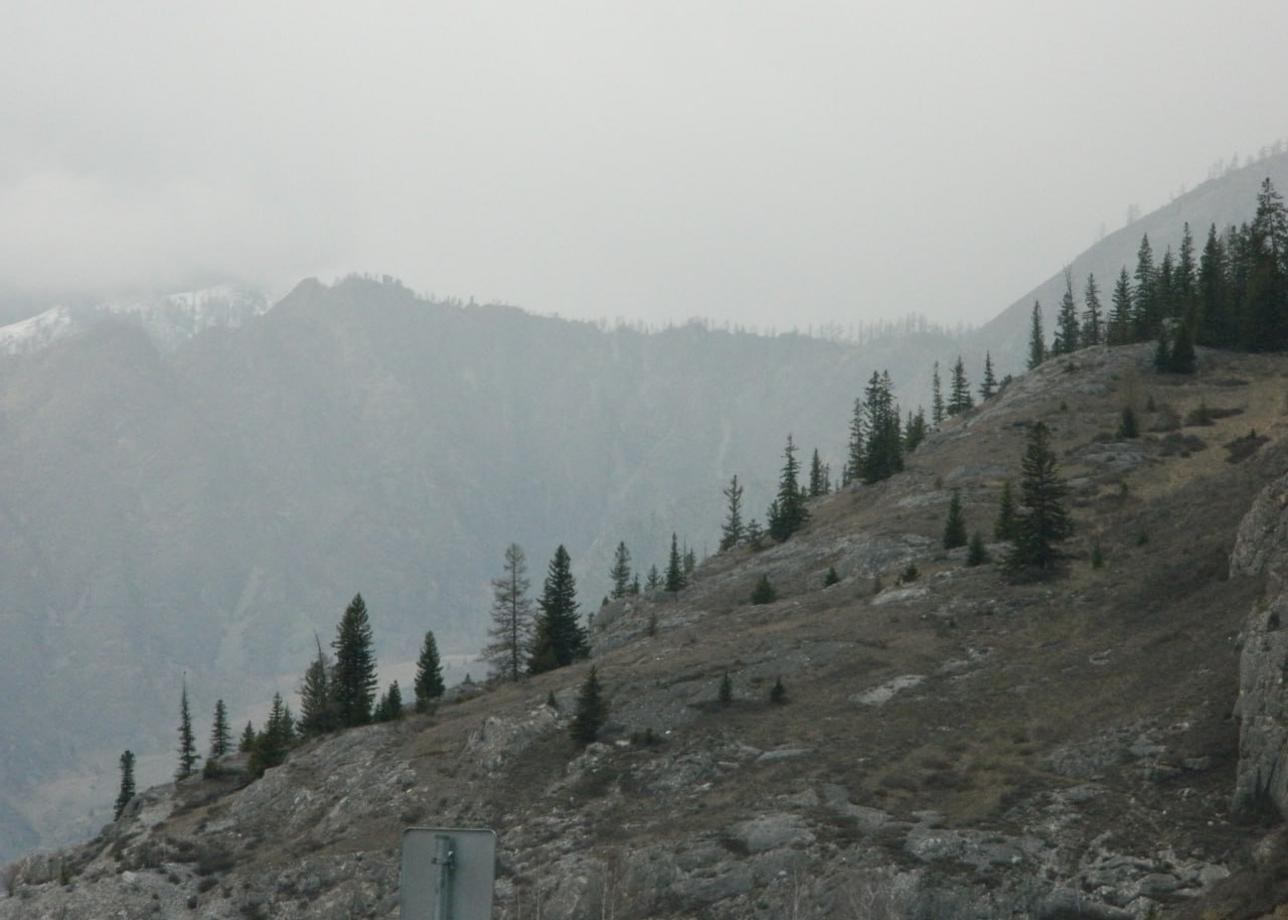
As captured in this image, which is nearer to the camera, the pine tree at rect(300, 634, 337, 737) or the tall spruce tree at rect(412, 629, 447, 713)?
the pine tree at rect(300, 634, 337, 737)

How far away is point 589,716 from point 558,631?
1138 inches

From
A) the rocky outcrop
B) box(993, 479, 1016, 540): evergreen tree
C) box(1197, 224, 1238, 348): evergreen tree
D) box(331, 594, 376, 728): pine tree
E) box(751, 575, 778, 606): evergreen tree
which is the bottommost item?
box(331, 594, 376, 728): pine tree

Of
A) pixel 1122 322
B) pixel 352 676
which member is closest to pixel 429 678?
pixel 352 676

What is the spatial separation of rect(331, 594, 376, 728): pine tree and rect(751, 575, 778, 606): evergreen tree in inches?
1121

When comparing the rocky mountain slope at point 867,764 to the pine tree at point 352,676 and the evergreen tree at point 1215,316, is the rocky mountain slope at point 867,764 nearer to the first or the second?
the pine tree at point 352,676

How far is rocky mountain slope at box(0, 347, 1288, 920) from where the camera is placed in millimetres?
39750

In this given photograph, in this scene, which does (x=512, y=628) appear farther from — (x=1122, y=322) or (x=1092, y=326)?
(x=1092, y=326)

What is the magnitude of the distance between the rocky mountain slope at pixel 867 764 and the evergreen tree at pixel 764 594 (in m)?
1.38

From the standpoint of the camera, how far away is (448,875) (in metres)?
11.2

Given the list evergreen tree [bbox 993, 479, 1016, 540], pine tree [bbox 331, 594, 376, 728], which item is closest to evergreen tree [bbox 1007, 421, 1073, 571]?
evergreen tree [bbox 993, 479, 1016, 540]

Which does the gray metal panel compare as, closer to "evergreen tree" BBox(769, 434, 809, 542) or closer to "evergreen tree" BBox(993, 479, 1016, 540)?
"evergreen tree" BBox(993, 479, 1016, 540)

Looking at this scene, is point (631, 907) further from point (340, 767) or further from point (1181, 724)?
point (340, 767)

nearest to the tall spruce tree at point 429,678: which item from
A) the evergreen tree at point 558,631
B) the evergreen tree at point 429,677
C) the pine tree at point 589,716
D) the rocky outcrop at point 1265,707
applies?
the evergreen tree at point 429,677

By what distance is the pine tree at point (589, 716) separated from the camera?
6353cm
